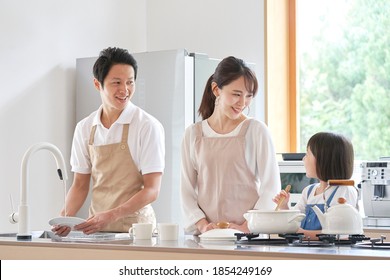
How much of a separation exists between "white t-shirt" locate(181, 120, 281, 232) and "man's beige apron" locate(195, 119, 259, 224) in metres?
0.02

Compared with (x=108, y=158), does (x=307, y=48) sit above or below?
above

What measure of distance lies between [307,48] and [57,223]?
317cm

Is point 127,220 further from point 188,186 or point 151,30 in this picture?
point 151,30

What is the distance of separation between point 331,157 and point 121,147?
858mm

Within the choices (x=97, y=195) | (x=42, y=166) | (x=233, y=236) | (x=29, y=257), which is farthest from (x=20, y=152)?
(x=233, y=236)

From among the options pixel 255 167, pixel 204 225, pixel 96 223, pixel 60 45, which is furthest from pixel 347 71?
pixel 96 223

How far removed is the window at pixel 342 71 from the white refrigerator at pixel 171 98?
0.74 metres

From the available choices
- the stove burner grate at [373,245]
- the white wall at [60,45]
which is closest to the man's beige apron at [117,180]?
the stove burner grate at [373,245]

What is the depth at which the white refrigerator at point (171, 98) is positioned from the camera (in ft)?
16.0

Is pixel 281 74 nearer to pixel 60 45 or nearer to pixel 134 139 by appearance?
pixel 60 45

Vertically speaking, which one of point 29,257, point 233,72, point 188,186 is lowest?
point 29,257

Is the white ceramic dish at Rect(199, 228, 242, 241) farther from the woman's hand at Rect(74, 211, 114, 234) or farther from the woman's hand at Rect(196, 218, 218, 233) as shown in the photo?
the woman's hand at Rect(74, 211, 114, 234)

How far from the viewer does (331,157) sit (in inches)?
115

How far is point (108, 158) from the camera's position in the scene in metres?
3.23
